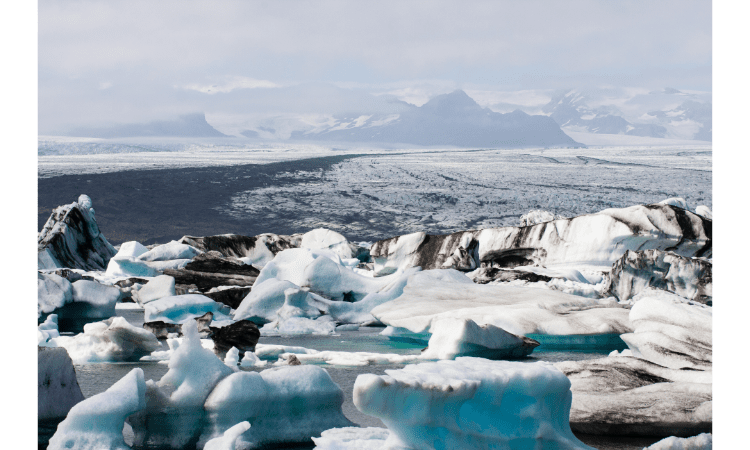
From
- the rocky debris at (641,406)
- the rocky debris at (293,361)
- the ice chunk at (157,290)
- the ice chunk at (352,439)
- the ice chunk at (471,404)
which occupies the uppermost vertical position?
the ice chunk at (471,404)

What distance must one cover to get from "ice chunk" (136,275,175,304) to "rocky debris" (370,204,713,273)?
422cm

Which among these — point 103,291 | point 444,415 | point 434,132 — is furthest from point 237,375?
point 434,132

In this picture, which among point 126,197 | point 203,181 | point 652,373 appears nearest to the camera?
point 652,373

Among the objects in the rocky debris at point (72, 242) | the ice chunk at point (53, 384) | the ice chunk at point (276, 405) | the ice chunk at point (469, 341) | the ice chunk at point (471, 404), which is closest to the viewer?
the ice chunk at point (471, 404)

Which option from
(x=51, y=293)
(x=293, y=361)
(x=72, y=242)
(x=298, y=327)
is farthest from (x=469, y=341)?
(x=72, y=242)

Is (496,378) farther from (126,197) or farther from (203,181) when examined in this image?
(203,181)

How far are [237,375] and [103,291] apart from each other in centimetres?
528

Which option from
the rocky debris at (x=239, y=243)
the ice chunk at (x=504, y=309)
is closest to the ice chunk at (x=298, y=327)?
the ice chunk at (x=504, y=309)

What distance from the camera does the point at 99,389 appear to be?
3512 millimetres

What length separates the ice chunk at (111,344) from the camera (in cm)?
438

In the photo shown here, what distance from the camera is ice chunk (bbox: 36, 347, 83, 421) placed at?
9.06ft

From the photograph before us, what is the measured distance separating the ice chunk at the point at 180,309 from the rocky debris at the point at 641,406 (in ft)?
13.5

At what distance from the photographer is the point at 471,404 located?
2.17 meters

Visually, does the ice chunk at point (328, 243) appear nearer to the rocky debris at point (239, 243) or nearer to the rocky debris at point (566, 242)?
the rocky debris at point (239, 243)
